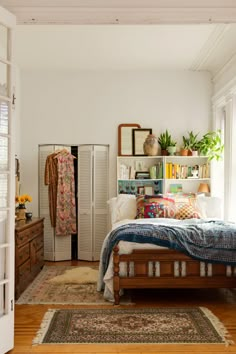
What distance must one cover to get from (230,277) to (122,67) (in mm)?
4111

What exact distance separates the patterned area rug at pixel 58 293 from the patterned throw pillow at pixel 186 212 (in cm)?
174

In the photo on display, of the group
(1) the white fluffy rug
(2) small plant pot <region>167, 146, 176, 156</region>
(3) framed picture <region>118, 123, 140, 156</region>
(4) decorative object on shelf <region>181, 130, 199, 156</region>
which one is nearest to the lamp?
(4) decorative object on shelf <region>181, 130, 199, 156</region>

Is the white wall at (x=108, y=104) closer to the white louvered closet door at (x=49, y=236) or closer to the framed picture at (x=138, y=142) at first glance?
the framed picture at (x=138, y=142)

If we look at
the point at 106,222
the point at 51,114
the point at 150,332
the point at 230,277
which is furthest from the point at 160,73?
the point at 150,332

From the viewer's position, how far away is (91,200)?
7.27 m

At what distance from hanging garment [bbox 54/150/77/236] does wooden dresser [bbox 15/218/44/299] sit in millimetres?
729

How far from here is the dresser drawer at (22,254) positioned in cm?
497

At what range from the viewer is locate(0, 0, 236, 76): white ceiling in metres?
3.14

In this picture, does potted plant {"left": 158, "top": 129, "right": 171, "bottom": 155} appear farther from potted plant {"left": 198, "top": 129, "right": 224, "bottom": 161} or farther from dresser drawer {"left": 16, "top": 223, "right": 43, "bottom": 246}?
dresser drawer {"left": 16, "top": 223, "right": 43, "bottom": 246}

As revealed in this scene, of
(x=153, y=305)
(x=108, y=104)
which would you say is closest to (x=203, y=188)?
(x=108, y=104)

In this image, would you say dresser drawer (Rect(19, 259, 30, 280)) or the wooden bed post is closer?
the wooden bed post

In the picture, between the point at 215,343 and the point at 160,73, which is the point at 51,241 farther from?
the point at 215,343

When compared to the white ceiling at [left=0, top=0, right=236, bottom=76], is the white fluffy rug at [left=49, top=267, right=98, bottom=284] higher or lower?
lower

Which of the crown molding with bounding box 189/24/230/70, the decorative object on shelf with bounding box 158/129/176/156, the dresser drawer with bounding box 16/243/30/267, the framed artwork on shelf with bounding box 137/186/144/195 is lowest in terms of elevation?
the dresser drawer with bounding box 16/243/30/267
